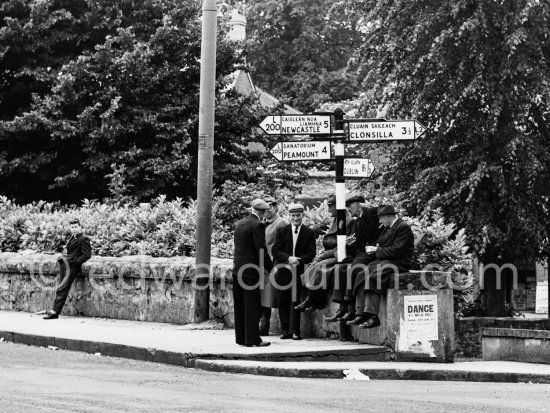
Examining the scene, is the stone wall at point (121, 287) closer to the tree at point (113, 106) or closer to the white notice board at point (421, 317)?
the white notice board at point (421, 317)

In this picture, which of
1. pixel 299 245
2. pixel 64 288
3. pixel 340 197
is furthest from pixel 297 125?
pixel 64 288

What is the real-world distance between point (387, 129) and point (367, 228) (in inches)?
51.9

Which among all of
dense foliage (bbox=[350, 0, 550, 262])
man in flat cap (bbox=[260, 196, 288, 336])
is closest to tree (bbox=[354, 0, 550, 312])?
dense foliage (bbox=[350, 0, 550, 262])

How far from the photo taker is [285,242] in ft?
51.8

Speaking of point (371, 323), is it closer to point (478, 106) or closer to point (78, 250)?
point (78, 250)

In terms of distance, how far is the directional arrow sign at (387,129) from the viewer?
Answer: 50.3 feet

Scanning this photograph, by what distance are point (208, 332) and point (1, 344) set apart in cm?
285

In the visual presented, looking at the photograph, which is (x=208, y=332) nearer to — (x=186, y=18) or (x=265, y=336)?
(x=265, y=336)

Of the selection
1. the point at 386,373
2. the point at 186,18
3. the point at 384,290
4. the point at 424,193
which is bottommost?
the point at 386,373

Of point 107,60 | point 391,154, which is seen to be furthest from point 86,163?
point 391,154

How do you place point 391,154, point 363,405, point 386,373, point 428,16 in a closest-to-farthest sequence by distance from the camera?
point 363,405 < point 386,373 < point 428,16 < point 391,154

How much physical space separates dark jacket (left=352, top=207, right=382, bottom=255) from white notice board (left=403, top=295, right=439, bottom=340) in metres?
1.14

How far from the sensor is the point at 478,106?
23.1 meters

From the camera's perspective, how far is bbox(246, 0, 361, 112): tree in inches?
2341
